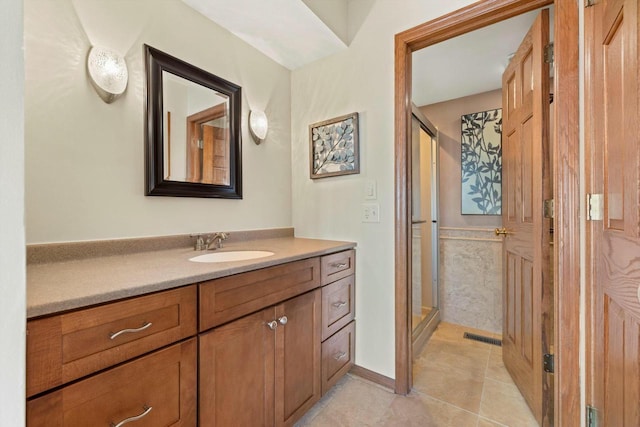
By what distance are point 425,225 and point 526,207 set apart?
3.40ft

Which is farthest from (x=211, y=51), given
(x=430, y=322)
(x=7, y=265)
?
(x=430, y=322)

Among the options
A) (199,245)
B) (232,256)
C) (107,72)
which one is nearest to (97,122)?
(107,72)

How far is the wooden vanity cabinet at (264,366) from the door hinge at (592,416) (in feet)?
3.77

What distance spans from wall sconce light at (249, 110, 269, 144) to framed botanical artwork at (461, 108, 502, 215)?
192 centimetres

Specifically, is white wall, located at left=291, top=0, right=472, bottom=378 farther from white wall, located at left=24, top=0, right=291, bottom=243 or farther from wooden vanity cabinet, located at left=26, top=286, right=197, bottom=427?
wooden vanity cabinet, located at left=26, top=286, right=197, bottom=427

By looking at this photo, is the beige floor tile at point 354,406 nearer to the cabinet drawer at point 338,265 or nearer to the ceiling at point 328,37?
the cabinet drawer at point 338,265

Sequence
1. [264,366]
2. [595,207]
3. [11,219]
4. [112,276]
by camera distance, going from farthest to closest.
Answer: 1. [264,366]
2. [595,207]
3. [112,276]
4. [11,219]

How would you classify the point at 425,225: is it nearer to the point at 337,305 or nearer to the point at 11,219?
the point at 337,305

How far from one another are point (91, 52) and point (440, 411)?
2431 mm

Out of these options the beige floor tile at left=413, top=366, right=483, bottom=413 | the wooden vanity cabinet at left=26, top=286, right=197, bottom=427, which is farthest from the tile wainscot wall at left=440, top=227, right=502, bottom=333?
the wooden vanity cabinet at left=26, top=286, right=197, bottom=427

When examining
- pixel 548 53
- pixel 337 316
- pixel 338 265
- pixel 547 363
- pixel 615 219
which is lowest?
pixel 547 363

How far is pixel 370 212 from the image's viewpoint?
5.64 ft

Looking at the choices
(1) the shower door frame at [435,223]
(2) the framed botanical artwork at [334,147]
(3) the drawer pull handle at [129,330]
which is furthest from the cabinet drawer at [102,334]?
(1) the shower door frame at [435,223]

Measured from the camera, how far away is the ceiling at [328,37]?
153 cm
